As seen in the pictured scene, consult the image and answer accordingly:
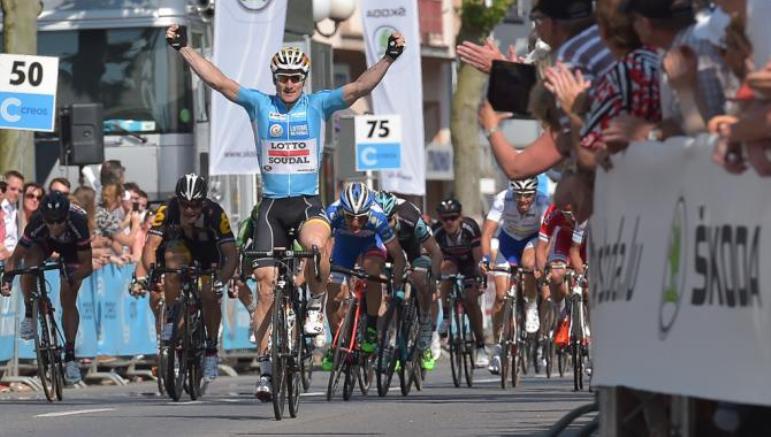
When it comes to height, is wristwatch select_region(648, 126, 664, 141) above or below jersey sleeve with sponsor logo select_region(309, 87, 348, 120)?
below

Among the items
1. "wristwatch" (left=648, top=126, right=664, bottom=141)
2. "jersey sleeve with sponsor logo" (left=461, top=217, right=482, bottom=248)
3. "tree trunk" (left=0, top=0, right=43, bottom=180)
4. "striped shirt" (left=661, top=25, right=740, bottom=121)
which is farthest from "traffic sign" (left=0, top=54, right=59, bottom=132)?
"striped shirt" (left=661, top=25, right=740, bottom=121)

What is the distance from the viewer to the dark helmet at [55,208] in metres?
19.1

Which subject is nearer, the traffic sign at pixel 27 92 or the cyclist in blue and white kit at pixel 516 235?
the cyclist in blue and white kit at pixel 516 235

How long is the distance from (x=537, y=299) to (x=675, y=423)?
14480mm

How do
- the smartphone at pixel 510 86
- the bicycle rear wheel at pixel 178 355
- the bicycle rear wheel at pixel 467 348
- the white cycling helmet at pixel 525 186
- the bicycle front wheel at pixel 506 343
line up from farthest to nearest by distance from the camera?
the white cycling helmet at pixel 525 186
the bicycle rear wheel at pixel 467 348
the bicycle front wheel at pixel 506 343
the bicycle rear wheel at pixel 178 355
the smartphone at pixel 510 86

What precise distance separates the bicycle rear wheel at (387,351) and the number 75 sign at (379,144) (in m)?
13.2

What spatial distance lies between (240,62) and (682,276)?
804 inches

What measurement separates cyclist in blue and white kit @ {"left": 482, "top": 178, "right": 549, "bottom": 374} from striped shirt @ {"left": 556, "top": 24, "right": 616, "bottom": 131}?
11.9 m

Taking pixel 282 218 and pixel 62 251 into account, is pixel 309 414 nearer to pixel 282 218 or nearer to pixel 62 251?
pixel 282 218

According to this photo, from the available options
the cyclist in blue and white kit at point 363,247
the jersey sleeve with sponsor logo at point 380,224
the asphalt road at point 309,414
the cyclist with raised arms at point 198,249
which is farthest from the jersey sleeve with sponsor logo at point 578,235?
the cyclist with raised arms at point 198,249

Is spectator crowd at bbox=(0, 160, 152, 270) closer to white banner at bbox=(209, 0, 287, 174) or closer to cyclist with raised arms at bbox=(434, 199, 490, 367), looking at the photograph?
white banner at bbox=(209, 0, 287, 174)

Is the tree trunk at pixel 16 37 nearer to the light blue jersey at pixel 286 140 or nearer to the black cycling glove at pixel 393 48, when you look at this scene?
the light blue jersey at pixel 286 140

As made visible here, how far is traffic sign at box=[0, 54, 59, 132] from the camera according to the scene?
77.2ft

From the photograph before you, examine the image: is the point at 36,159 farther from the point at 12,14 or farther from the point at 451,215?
the point at 451,215
